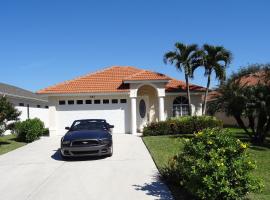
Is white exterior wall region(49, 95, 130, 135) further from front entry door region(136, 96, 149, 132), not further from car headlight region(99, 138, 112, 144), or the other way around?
car headlight region(99, 138, 112, 144)

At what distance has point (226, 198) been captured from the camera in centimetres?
609

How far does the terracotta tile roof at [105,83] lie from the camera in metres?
22.4

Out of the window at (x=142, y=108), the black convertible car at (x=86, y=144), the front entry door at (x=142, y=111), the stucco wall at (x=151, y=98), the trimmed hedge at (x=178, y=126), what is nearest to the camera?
the black convertible car at (x=86, y=144)

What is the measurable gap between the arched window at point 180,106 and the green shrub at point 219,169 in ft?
57.3

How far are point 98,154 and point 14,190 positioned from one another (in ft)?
13.2

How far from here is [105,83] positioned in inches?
932

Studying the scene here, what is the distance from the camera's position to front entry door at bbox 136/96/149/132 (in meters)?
23.5

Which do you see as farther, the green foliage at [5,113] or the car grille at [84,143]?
the green foliage at [5,113]

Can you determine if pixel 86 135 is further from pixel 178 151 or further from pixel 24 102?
pixel 24 102

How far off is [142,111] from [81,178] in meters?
14.8

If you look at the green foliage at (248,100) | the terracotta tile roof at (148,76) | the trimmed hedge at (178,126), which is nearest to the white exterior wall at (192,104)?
the terracotta tile roof at (148,76)

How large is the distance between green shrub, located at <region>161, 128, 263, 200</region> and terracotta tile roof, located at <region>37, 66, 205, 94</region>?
15459mm

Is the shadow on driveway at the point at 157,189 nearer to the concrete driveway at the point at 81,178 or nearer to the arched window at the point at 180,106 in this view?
the concrete driveway at the point at 81,178

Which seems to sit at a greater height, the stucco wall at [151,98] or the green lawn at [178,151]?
the stucco wall at [151,98]
